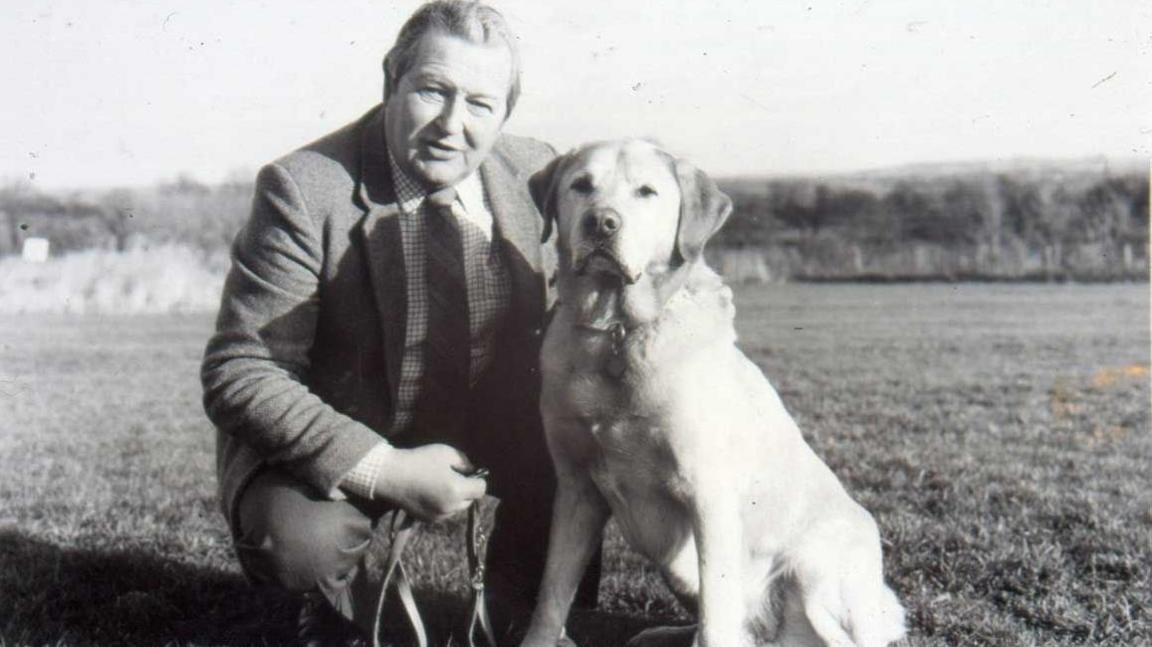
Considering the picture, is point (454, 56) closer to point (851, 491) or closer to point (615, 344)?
point (615, 344)

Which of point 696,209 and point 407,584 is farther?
point 407,584

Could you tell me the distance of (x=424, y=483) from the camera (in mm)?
2709

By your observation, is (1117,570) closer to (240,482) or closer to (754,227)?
(240,482)

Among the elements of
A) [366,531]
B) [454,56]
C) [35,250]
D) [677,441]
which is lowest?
[366,531]

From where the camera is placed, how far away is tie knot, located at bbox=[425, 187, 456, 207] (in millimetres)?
2920

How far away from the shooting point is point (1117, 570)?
3.42 metres

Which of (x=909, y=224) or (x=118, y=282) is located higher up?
(x=909, y=224)

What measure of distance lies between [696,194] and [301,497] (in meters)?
1.34

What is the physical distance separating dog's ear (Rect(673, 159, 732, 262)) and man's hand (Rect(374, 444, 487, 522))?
844mm

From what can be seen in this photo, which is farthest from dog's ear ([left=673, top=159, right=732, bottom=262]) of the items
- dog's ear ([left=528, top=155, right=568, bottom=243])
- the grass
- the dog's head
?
the grass

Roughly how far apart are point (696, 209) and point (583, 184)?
12.2 inches

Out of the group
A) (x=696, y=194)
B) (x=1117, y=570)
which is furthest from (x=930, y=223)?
(x=696, y=194)

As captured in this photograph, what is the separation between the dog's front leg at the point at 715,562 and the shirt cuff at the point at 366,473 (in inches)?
32.9

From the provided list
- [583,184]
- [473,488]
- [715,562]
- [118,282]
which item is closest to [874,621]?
[715,562]
